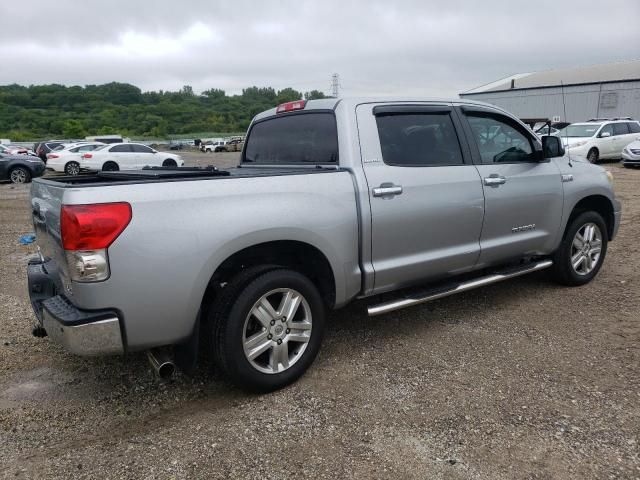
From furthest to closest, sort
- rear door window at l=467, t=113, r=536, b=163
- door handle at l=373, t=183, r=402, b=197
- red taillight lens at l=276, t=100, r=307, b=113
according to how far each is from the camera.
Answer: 1. rear door window at l=467, t=113, r=536, b=163
2. red taillight lens at l=276, t=100, r=307, b=113
3. door handle at l=373, t=183, r=402, b=197

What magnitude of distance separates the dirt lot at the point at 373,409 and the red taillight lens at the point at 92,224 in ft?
3.49

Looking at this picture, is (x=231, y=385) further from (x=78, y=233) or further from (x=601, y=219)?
(x=601, y=219)

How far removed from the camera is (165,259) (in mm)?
2555

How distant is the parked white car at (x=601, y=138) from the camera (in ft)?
58.0

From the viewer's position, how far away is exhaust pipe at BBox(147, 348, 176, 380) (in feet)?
8.95

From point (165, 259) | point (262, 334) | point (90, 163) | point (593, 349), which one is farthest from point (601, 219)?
point (90, 163)

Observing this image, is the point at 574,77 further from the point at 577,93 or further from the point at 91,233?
the point at 91,233

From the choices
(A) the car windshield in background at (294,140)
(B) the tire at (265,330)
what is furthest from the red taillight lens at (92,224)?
(A) the car windshield in background at (294,140)

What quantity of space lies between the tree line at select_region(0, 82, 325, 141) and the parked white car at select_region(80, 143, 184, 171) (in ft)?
204

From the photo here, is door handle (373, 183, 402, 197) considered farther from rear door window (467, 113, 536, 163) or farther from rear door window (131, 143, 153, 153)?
rear door window (131, 143, 153, 153)

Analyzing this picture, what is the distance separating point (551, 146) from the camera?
4.42 meters

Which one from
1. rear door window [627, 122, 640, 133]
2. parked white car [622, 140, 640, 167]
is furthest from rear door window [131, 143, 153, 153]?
rear door window [627, 122, 640, 133]

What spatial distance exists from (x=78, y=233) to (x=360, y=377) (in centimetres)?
191

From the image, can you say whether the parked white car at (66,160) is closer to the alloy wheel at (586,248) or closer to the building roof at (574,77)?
the alloy wheel at (586,248)
